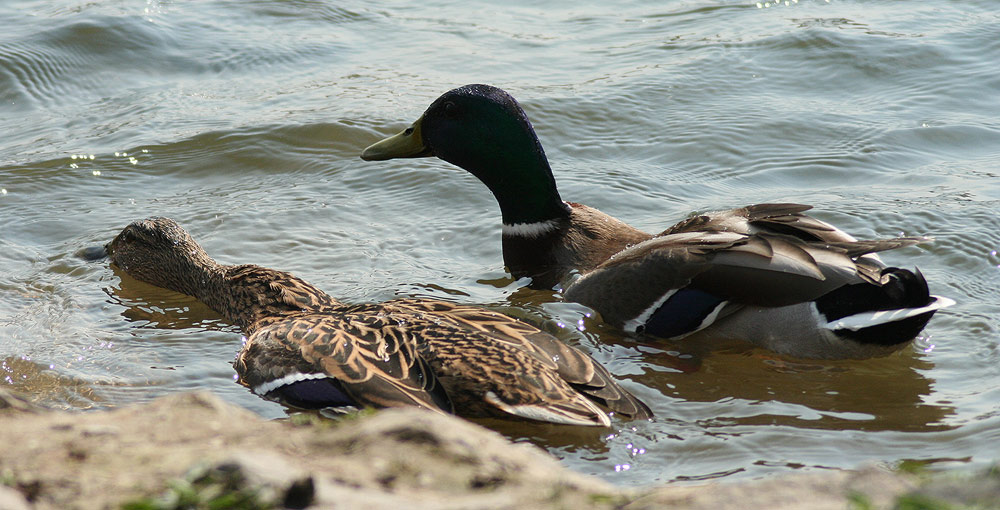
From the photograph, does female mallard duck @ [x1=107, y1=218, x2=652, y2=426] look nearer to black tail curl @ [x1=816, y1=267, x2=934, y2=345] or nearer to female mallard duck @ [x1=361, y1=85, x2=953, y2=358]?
female mallard duck @ [x1=361, y1=85, x2=953, y2=358]

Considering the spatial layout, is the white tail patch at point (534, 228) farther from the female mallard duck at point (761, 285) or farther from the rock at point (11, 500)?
the rock at point (11, 500)

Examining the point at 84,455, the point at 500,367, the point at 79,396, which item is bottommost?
the point at 79,396

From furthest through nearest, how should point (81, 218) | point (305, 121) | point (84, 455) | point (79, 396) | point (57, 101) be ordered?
point (57, 101)
point (305, 121)
point (81, 218)
point (79, 396)
point (84, 455)

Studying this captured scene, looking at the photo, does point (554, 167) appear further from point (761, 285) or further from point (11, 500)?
point (11, 500)

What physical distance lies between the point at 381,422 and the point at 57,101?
8364mm

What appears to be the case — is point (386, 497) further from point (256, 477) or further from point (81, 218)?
point (81, 218)

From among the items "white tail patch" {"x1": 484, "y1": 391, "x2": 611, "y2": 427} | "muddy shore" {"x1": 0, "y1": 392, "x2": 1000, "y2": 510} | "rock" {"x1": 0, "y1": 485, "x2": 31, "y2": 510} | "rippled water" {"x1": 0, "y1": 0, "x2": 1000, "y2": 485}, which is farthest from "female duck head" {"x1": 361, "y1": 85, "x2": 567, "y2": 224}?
"rock" {"x1": 0, "y1": 485, "x2": 31, "y2": 510}

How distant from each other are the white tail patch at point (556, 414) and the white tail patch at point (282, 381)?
82cm

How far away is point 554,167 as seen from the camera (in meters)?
9.01

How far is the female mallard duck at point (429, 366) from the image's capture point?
479cm

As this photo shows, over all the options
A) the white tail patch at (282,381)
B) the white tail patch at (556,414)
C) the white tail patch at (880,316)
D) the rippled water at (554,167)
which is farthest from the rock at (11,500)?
the white tail patch at (880,316)

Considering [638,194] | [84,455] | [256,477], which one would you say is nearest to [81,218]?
[638,194]

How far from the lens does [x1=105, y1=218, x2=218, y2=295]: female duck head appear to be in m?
7.08

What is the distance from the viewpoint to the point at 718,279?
233 inches
